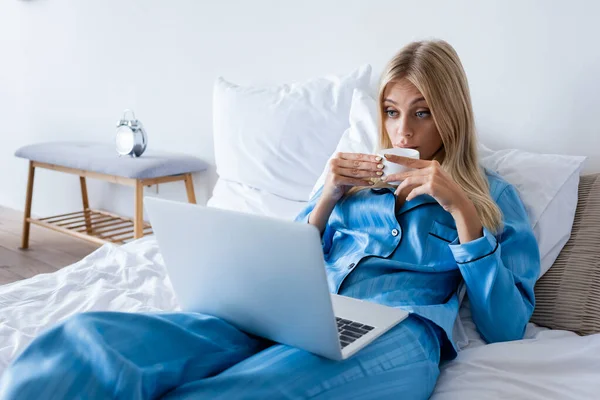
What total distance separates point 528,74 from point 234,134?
0.93 metres

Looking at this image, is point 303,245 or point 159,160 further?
point 159,160

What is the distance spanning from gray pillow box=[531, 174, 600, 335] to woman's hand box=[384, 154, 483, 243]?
10.8 inches

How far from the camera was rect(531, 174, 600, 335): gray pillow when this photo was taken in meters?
1.23

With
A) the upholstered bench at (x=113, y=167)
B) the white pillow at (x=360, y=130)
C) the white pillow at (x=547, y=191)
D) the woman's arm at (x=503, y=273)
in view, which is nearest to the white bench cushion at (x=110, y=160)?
the upholstered bench at (x=113, y=167)

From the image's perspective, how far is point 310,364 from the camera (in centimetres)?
87

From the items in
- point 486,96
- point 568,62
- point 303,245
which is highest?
point 568,62

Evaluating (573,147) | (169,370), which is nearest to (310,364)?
(169,370)

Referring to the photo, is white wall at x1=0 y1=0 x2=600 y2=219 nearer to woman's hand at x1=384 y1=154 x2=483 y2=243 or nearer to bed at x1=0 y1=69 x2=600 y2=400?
bed at x1=0 y1=69 x2=600 y2=400

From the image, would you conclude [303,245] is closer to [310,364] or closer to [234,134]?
[310,364]

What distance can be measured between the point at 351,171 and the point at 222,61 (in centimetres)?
141

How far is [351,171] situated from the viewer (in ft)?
3.99

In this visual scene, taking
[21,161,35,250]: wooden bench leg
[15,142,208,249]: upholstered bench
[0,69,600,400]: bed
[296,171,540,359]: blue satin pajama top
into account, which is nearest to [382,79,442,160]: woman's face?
[296,171,540,359]: blue satin pajama top

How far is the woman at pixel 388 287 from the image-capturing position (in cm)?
83

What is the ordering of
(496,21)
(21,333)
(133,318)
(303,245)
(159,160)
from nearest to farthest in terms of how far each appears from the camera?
1. (303,245)
2. (133,318)
3. (21,333)
4. (496,21)
5. (159,160)
